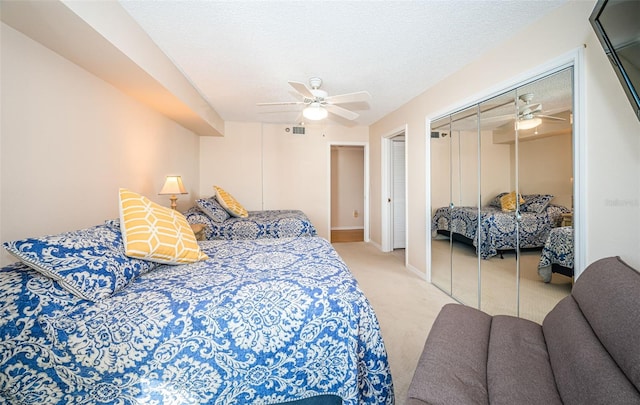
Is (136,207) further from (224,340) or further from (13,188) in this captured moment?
(224,340)

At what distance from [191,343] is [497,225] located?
2.59 metres

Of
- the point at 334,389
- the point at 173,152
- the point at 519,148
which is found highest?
the point at 173,152

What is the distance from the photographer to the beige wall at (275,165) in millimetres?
4820

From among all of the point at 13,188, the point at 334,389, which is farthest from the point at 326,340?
the point at 13,188

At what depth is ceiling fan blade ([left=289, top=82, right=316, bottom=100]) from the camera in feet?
7.86

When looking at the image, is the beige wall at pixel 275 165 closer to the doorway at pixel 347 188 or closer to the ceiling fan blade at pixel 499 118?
the doorway at pixel 347 188

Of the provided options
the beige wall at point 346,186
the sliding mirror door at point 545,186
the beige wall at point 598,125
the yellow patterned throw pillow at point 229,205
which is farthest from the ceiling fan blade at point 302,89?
the beige wall at point 346,186

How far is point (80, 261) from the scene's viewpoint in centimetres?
112

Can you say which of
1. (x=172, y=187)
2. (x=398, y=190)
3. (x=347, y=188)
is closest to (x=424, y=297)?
(x=398, y=190)

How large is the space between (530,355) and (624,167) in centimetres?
122

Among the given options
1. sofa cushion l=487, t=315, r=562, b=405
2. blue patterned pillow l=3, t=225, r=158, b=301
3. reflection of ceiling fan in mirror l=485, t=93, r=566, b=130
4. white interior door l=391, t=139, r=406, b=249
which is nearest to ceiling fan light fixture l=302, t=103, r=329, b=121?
reflection of ceiling fan in mirror l=485, t=93, r=566, b=130

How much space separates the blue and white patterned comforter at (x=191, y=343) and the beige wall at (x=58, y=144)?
670 millimetres

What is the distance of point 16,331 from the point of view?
0.94 meters

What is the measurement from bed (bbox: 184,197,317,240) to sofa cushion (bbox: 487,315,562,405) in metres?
2.50
